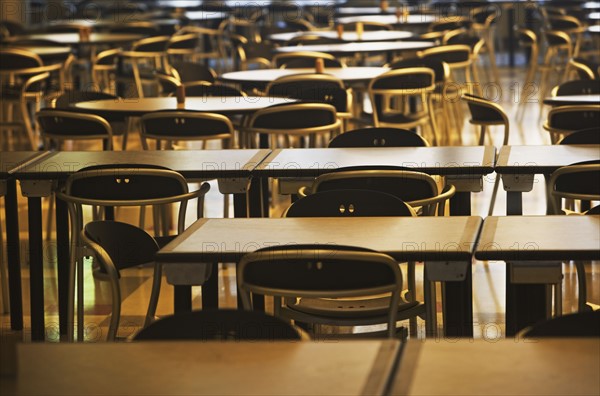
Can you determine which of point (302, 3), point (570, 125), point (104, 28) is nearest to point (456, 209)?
point (570, 125)

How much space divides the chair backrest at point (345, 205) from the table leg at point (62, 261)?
1367 mm

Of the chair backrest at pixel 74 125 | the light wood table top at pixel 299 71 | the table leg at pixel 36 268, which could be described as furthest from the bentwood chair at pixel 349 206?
the light wood table top at pixel 299 71

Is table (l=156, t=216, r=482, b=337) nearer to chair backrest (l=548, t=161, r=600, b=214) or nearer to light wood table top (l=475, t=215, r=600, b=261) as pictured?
light wood table top (l=475, t=215, r=600, b=261)

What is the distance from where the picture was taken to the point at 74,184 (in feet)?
14.9

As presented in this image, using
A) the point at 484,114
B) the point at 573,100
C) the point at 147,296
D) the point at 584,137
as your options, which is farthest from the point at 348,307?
the point at 484,114

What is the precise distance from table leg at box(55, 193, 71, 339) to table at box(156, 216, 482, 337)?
1.33 meters

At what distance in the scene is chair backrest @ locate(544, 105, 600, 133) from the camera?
604 cm

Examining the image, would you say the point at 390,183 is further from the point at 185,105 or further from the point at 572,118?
the point at 185,105

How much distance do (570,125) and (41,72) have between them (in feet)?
16.5

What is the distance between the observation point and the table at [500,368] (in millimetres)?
2033

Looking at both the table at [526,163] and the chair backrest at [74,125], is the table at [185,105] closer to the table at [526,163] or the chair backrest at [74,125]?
the chair backrest at [74,125]

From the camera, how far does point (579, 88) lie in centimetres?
698

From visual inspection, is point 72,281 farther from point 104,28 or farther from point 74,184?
point 104,28

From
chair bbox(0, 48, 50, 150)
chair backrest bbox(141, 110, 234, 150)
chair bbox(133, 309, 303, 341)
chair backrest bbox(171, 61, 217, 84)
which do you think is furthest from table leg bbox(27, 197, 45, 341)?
chair backrest bbox(171, 61, 217, 84)
